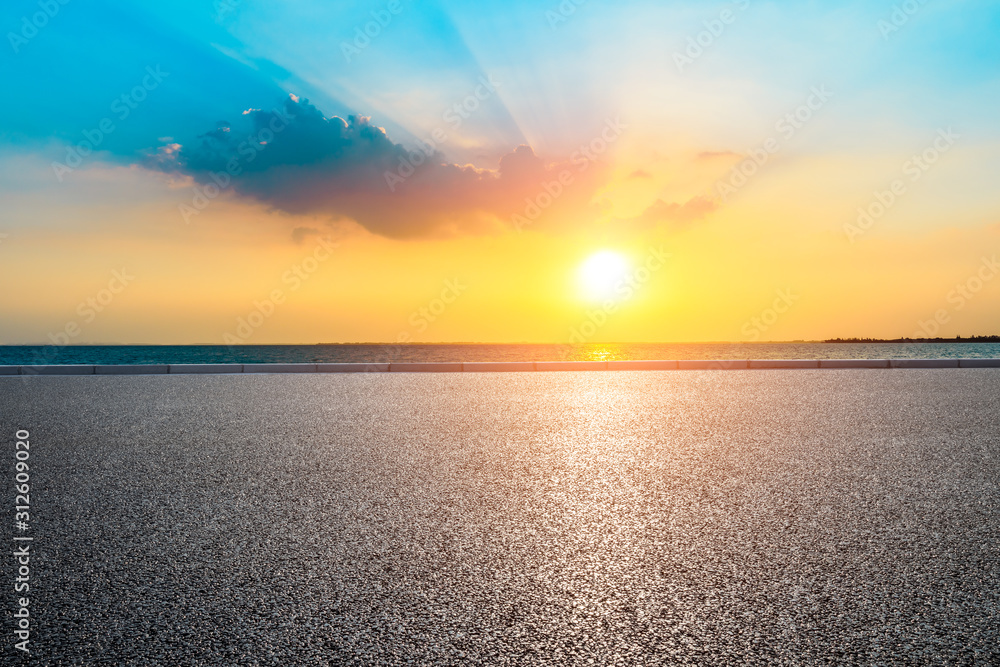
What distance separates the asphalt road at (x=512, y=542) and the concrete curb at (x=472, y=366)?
35.3 feet

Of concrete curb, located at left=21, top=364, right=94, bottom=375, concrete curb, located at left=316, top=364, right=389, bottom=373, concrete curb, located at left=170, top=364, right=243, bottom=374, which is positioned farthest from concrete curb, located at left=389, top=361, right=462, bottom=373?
concrete curb, located at left=21, top=364, right=94, bottom=375

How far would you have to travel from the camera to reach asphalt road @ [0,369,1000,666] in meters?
3.14

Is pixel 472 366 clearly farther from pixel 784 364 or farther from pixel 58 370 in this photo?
pixel 58 370

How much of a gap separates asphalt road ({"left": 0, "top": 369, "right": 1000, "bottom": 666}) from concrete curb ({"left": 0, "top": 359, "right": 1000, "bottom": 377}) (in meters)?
10.8

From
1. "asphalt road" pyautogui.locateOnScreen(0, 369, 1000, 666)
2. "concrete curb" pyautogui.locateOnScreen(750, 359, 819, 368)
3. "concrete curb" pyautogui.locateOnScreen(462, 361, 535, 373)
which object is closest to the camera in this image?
"asphalt road" pyautogui.locateOnScreen(0, 369, 1000, 666)

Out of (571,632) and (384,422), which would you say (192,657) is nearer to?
(571,632)

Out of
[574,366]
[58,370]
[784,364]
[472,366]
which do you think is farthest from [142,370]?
[784,364]

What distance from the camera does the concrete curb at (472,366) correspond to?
19.9 m

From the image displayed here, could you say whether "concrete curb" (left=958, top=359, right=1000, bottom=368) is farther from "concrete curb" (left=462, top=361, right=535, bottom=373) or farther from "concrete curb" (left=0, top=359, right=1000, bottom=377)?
"concrete curb" (left=462, top=361, right=535, bottom=373)

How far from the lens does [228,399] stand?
13211 millimetres

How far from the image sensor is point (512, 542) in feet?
14.7

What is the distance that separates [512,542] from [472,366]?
56.9 feet

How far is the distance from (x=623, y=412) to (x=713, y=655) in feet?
27.6

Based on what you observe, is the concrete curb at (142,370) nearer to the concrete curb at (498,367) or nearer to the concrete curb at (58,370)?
the concrete curb at (58,370)
